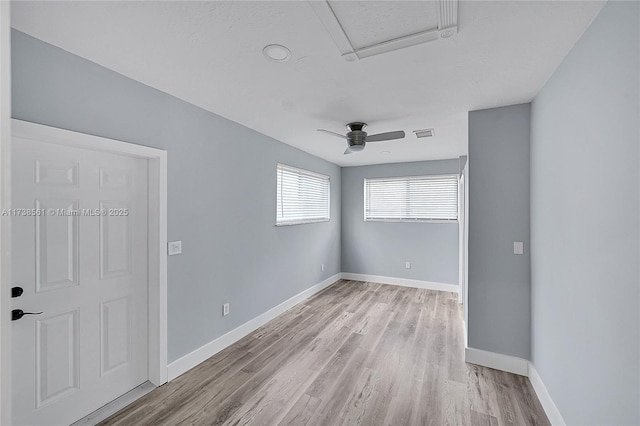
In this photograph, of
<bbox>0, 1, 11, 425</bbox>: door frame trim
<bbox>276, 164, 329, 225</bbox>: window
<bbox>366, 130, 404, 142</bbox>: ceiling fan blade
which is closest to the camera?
<bbox>0, 1, 11, 425</bbox>: door frame trim

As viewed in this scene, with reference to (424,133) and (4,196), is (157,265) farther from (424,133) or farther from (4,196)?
(424,133)

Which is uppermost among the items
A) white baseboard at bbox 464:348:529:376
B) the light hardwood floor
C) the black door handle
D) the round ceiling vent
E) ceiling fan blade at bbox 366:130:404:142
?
the round ceiling vent

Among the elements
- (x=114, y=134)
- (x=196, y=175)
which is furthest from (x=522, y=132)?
(x=114, y=134)

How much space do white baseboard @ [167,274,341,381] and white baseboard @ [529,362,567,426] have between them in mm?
2914

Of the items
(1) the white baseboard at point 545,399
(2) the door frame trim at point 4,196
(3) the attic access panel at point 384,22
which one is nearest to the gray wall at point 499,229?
(1) the white baseboard at point 545,399

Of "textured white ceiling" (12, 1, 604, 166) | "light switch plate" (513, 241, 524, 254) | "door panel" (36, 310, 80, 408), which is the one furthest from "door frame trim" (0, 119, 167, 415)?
"light switch plate" (513, 241, 524, 254)

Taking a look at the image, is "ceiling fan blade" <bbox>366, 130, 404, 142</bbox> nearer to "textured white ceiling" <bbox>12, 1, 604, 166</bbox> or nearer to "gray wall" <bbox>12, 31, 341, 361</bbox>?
"textured white ceiling" <bbox>12, 1, 604, 166</bbox>

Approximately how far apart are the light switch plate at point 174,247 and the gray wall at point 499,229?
112 inches

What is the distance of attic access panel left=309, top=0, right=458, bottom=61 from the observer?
1.40 metres

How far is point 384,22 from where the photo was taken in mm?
1525

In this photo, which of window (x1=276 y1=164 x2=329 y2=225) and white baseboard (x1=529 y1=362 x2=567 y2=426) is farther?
window (x1=276 y1=164 x2=329 y2=225)

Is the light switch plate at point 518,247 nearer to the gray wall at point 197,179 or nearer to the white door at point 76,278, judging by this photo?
the gray wall at point 197,179

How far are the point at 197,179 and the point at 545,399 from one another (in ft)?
11.4

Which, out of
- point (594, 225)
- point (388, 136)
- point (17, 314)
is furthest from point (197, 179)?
point (594, 225)
